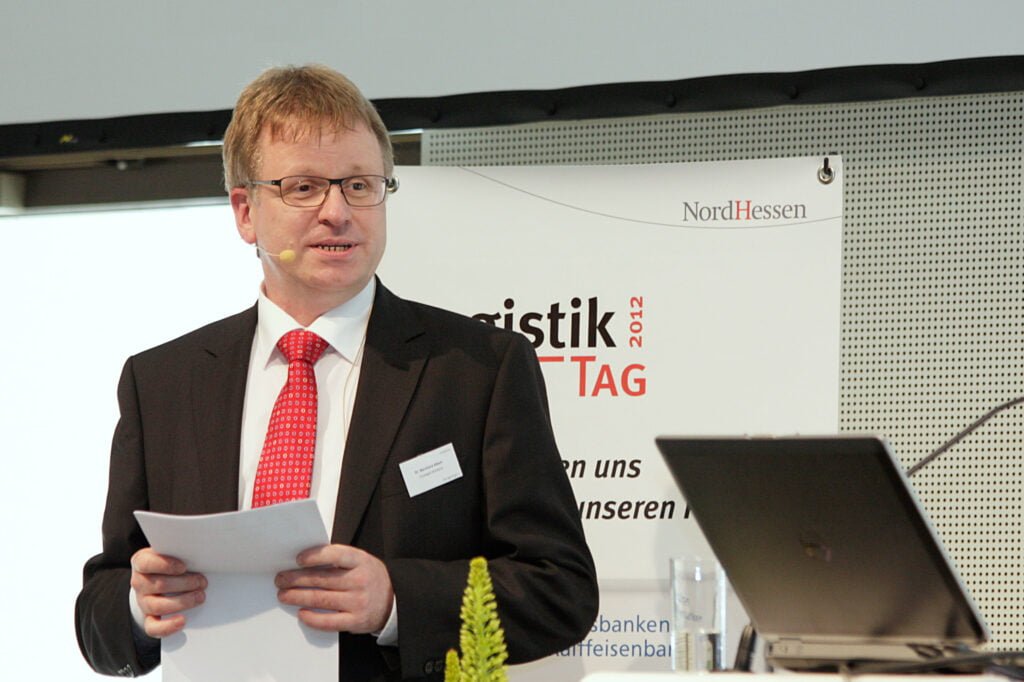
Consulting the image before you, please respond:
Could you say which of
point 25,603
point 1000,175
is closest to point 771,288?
point 1000,175

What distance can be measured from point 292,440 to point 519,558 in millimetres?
418

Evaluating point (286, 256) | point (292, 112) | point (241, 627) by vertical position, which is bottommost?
point (241, 627)

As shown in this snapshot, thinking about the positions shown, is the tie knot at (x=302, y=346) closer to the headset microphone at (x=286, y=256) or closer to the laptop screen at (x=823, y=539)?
the headset microphone at (x=286, y=256)

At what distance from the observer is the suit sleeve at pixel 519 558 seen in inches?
84.0

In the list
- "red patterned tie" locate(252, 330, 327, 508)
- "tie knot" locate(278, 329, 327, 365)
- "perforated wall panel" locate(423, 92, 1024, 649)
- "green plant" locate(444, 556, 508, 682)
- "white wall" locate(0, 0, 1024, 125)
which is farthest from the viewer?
"white wall" locate(0, 0, 1024, 125)

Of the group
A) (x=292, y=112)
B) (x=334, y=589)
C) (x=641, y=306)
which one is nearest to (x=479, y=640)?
(x=334, y=589)

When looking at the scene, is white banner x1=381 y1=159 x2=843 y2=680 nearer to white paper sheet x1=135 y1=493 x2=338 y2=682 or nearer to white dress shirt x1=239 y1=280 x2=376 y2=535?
white dress shirt x1=239 y1=280 x2=376 y2=535

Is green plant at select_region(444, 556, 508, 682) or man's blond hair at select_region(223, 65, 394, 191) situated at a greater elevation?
man's blond hair at select_region(223, 65, 394, 191)

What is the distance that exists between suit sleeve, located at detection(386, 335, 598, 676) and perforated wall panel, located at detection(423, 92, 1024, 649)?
4.26 ft

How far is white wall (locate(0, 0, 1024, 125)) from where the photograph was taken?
3.55 m

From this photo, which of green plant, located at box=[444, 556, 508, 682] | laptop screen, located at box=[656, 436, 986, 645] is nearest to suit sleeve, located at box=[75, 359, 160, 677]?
laptop screen, located at box=[656, 436, 986, 645]

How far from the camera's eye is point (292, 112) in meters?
2.38

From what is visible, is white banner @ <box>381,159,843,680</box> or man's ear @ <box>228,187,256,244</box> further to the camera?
white banner @ <box>381,159,843,680</box>

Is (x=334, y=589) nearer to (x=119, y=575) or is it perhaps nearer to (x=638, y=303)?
(x=119, y=575)
